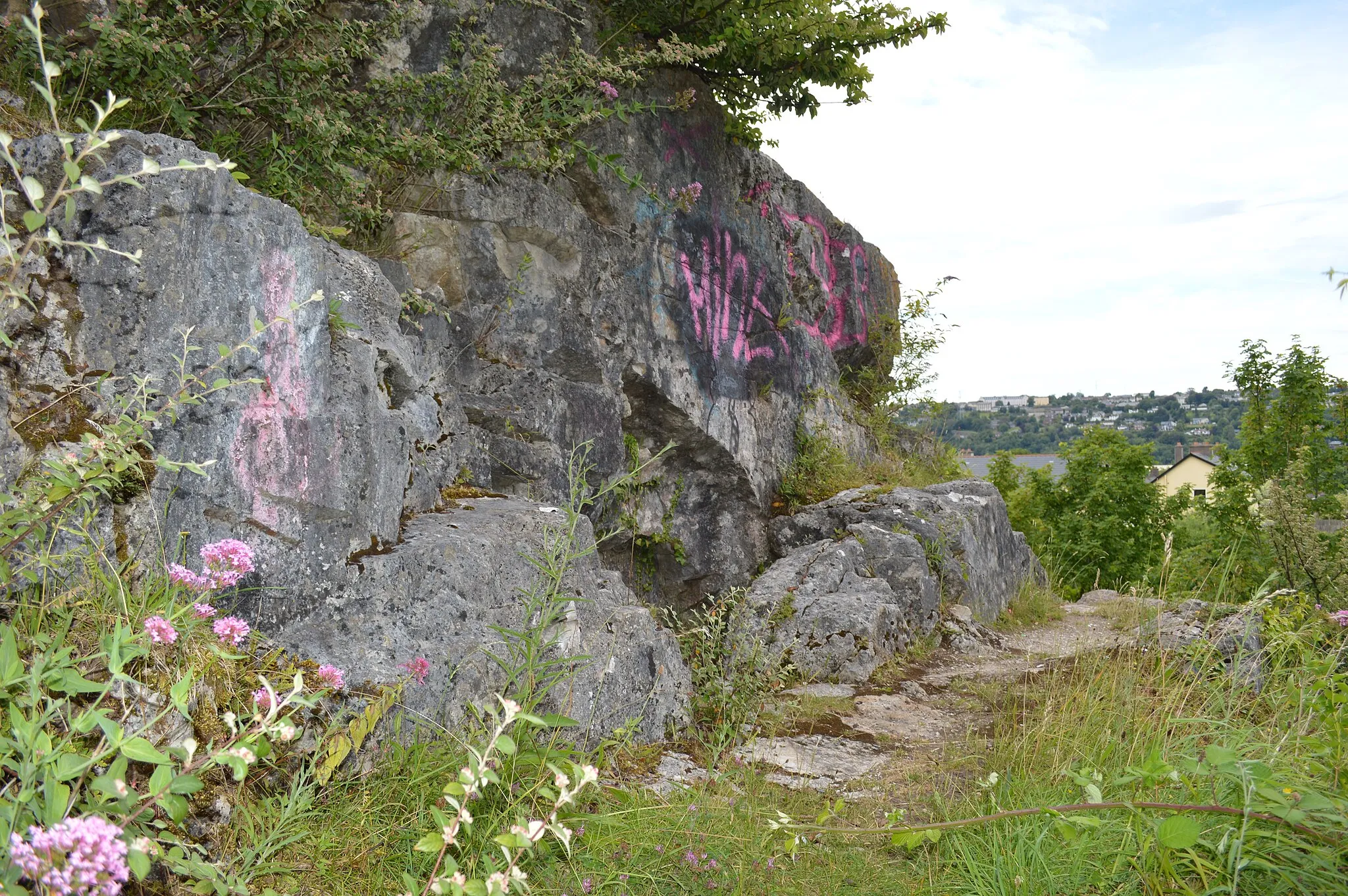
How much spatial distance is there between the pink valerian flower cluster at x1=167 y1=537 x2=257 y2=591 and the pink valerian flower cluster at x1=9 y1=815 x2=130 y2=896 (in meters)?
0.98


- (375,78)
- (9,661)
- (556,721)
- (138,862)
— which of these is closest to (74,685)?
(9,661)

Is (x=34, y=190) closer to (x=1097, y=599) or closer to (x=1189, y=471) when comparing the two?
(x=1097, y=599)

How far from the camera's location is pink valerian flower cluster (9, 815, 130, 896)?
1318 mm

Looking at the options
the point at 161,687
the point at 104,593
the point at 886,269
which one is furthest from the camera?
the point at 886,269

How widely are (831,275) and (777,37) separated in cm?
354

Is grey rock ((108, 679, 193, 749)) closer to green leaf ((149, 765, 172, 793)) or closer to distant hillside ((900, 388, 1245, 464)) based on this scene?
Result: green leaf ((149, 765, 172, 793))

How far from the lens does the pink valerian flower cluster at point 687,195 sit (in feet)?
23.5

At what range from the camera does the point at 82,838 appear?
4.46 ft

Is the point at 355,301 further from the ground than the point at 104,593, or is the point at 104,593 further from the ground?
the point at 355,301

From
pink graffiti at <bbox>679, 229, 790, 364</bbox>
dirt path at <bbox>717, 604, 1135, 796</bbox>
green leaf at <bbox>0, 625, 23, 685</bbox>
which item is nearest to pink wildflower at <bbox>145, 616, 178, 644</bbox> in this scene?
green leaf at <bbox>0, 625, 23, 685</bbox>

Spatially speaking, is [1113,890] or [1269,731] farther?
[1269,731]

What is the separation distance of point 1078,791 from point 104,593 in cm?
310

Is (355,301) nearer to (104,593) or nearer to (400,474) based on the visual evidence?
(400,474)

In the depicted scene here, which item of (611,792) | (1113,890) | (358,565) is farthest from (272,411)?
(1113,890)
